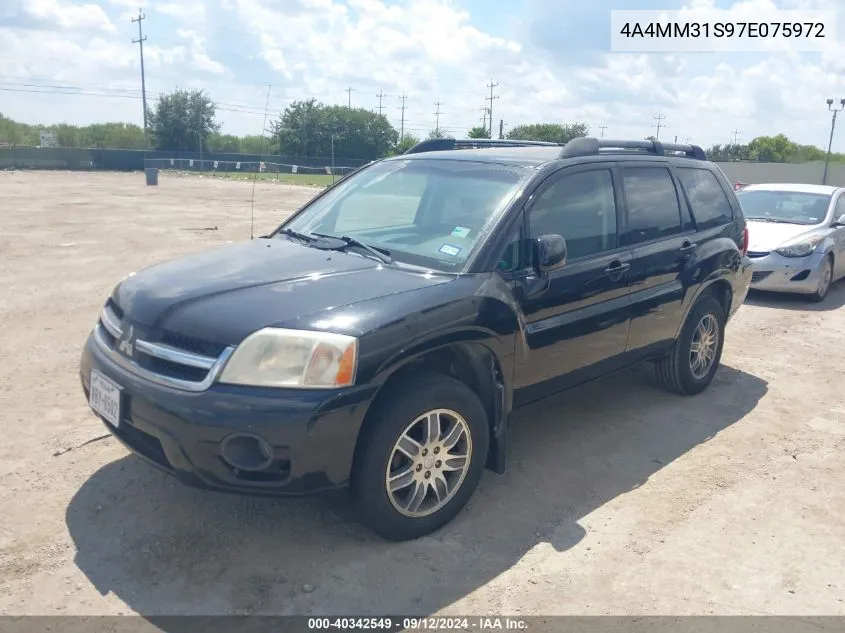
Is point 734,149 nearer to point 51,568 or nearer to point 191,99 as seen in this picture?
point 191,99

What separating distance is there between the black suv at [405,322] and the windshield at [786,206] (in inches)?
229

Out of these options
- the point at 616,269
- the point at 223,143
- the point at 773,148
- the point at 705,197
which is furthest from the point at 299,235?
the point at 773,148

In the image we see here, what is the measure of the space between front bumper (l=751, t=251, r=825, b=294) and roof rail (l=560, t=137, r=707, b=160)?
4002 millimetres

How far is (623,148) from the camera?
15.6ft

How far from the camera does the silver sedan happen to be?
9047 mm

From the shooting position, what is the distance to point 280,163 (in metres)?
61.5

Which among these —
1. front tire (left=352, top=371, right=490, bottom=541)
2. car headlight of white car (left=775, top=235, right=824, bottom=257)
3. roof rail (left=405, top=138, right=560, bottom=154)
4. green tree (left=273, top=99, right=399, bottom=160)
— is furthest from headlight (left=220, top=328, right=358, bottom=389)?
green tree (left=273, top=99, right=399, bottom=160)

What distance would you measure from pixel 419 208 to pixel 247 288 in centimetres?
136

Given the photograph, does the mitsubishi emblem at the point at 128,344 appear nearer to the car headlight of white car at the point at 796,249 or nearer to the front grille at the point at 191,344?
the front grille at the point at 191,344

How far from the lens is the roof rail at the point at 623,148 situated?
4.33 m

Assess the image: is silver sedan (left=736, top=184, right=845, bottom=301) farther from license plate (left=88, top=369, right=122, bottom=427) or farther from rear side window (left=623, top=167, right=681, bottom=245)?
license plate (left=88, top=369, right=122, bottom=427)

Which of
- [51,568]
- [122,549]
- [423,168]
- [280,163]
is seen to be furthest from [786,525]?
[280,163]

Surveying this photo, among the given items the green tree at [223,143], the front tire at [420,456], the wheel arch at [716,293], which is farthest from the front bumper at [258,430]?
the green tree at [223,143]

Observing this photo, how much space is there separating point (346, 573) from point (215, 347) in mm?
1138
